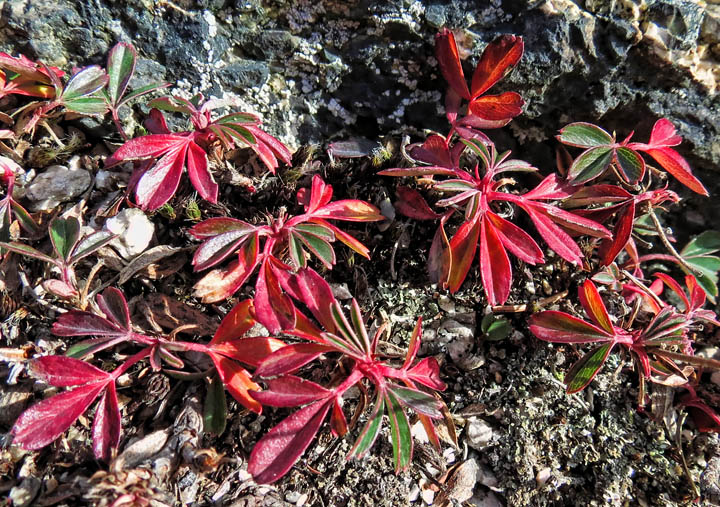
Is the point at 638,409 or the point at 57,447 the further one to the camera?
the point at 638,409

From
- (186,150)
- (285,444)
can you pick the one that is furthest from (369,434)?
(186,150)

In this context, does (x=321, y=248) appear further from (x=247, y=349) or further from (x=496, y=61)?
(x=496, y=61)

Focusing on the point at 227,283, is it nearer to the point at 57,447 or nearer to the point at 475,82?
the point at 57,447

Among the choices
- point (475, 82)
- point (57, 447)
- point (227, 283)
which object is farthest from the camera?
point (475, 82)

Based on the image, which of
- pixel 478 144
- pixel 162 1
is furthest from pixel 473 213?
pixel 162 1

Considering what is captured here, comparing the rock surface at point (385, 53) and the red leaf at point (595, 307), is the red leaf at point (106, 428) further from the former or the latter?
the red leaf at point (595, 307)

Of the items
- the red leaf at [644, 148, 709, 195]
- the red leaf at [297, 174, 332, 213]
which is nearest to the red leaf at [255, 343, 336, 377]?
the red leaf at [297, 174, 332, 213]

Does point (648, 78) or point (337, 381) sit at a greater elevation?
point (648, 78)
